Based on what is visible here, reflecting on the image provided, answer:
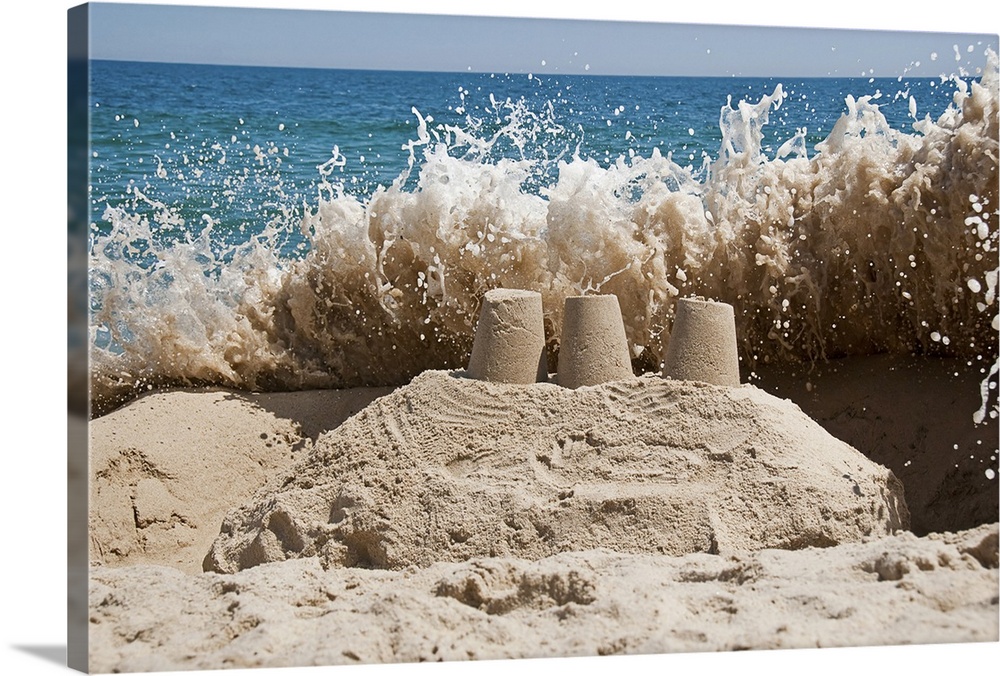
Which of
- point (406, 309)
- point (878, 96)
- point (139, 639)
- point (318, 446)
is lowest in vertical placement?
point (139, 639)

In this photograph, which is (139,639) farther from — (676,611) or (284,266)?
(284,266)

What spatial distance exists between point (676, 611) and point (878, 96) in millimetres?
2249

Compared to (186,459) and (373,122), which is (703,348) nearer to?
(373,122)

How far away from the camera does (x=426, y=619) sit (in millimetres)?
3990

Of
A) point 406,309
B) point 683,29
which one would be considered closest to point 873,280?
point 683,29

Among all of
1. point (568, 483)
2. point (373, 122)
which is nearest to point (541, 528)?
Result: point (568, 483)

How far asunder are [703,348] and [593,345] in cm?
37

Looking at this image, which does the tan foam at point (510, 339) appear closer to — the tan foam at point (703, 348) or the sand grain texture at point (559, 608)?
the tan foam at point (703, 348)

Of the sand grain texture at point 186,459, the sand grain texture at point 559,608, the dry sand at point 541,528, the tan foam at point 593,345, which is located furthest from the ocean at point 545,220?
the sand grain texture at point 559,608

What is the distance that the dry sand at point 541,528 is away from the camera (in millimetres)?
3996

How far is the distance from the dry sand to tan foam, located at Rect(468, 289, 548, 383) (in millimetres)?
58

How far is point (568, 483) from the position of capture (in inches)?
180

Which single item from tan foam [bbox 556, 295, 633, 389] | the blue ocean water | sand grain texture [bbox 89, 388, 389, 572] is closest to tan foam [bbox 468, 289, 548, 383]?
tan foam [bbox 556, 295, 633, 389]

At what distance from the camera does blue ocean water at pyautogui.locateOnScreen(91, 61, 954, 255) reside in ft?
16.0
